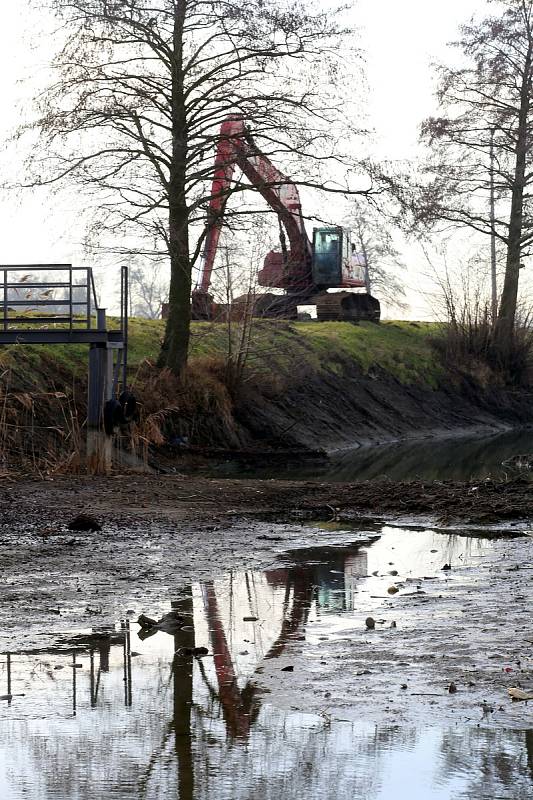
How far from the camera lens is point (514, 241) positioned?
3850cm

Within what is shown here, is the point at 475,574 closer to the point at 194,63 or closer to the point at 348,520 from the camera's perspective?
the point at 348,520

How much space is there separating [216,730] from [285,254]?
24046 millimetres

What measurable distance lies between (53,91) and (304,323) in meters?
18.7

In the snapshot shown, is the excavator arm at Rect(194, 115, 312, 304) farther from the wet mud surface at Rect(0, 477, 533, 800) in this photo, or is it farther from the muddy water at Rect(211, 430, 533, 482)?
the wet mud surface at Rect(0, 477, 533, 800)

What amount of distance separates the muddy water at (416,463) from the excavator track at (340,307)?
959 centimetres

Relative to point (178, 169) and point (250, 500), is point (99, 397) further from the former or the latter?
point (250, 500)

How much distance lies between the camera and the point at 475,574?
32.4ft

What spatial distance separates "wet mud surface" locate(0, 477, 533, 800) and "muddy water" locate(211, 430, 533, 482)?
9040 millimetres

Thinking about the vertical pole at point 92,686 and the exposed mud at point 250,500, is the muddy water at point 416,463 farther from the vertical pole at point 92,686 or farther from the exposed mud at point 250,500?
the vertical pole at point 92,686

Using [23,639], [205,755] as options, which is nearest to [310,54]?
[23,639]

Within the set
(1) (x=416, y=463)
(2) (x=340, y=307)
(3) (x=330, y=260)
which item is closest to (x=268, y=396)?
(1) (x=416, y=463)

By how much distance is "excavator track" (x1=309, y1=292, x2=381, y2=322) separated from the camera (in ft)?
143

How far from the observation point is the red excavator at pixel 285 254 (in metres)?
24.6

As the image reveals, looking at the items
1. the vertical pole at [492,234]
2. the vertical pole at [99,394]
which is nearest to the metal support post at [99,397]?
the vertical pole at [99,394]
